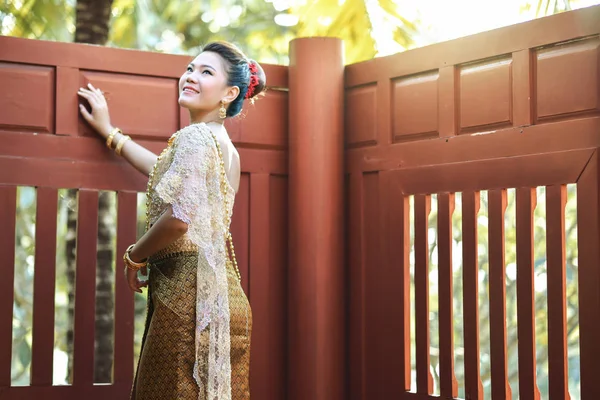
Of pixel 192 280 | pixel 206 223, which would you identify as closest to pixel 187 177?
pixel 206 223

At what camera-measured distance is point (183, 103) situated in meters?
3.25

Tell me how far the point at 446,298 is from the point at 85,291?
4.91 ft

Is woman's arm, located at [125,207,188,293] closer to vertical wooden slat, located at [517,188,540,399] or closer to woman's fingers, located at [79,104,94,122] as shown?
woman's fingers, located at [79,104,94,122]

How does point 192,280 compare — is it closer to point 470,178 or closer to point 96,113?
point 96,113

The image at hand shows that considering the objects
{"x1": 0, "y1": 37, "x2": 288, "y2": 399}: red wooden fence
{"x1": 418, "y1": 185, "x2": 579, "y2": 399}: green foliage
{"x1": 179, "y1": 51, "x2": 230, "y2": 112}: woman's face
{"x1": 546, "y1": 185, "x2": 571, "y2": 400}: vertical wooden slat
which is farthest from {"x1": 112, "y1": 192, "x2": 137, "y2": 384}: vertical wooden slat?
{"x1": 418, "y1": 185, "x2": 579, "y2": 399}: green foliage

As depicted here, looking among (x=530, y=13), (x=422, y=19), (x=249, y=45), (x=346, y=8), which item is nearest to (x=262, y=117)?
(x=346, y=8)

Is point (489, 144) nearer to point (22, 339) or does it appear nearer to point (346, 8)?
point (346, 8)

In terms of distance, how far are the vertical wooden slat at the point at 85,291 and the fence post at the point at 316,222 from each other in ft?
2.89

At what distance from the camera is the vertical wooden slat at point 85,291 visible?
3730 mm

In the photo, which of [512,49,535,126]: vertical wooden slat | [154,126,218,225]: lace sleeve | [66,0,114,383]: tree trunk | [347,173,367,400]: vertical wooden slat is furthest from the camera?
[66,0,114,383]: tree trunk

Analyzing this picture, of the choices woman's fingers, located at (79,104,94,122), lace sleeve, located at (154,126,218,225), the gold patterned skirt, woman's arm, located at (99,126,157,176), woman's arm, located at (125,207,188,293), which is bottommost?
the gold patterned skirt

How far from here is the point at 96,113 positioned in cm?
374

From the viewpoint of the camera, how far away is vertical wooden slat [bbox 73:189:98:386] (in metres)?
3.73

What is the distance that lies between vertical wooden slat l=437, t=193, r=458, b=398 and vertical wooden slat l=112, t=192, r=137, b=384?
129 cm
